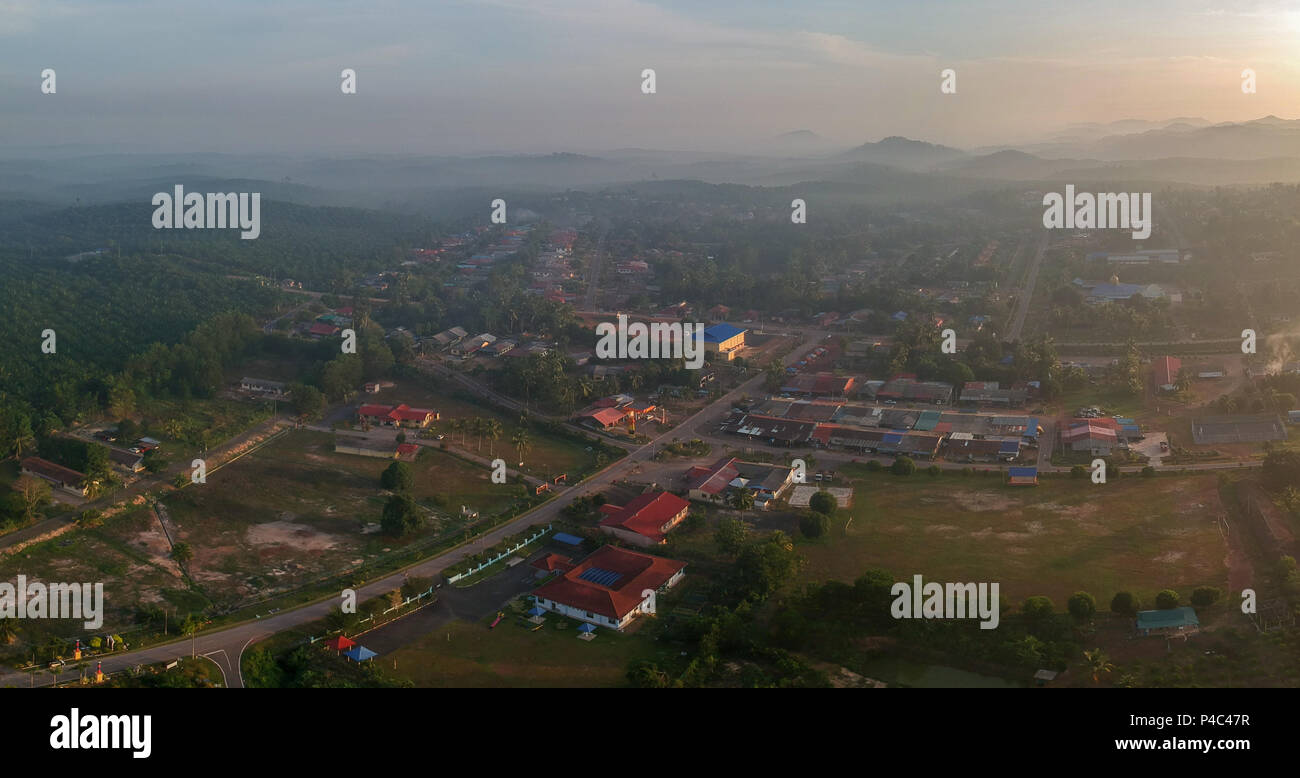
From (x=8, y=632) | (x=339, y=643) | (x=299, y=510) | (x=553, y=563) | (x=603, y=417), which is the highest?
(x=603, y=417)

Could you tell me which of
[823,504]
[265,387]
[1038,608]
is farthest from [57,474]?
[1038,608]

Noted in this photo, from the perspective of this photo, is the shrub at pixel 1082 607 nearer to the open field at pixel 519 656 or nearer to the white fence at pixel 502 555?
the open field at pixel 519 656

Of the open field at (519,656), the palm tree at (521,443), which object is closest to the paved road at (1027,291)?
the palm tree at (521,443)

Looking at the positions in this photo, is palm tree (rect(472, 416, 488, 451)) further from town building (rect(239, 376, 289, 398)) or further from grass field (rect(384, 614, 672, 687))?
grass field (rect(384, 614, 672, 687))

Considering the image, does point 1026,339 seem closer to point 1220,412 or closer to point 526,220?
point 1220,412

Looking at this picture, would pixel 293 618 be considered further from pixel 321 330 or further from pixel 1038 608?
pixel 321 330

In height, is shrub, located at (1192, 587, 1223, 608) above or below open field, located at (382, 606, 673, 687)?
above

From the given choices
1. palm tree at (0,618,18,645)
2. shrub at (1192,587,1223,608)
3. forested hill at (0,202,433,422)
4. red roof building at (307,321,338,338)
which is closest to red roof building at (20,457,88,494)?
forested hill at (0,202,433,422)
